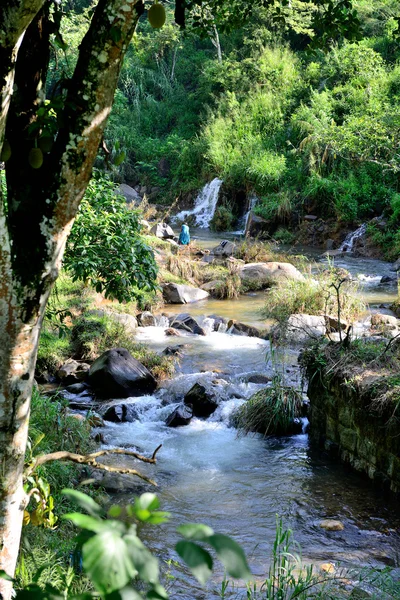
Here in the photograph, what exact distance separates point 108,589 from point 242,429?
7.06 metres

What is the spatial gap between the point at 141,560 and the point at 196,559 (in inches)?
3.4

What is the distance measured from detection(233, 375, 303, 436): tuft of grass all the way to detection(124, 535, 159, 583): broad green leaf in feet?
22.4

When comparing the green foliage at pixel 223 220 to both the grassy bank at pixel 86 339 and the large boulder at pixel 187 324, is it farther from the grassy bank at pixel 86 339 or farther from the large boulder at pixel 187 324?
the grassy bank at pixel 86 339

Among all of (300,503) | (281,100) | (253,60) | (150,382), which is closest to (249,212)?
(281,100)

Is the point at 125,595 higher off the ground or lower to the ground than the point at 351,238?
lower

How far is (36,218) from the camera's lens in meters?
2.50

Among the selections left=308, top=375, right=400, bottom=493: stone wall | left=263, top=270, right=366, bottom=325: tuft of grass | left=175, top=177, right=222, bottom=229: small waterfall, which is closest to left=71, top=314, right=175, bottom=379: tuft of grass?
left=263, top=270, right=366, bottom=325: tuft of grass

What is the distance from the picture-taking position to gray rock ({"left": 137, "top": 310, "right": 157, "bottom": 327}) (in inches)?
501

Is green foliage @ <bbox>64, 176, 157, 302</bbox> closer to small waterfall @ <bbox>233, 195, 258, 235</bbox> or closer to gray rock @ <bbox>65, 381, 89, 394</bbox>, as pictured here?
gray rock @ <bbox>65, 381, 89, 394</bbox>

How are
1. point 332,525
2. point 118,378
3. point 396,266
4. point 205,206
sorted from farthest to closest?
point 205,206 < point 396,266 < point 118,378 < point 332,525

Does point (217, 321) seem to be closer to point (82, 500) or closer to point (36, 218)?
point (36, 218)

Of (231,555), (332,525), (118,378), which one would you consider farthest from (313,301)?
(231,555)

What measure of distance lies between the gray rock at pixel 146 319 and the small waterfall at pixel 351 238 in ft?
29.8

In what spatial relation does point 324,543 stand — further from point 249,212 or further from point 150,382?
point 249,212
